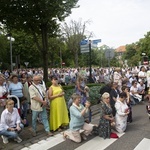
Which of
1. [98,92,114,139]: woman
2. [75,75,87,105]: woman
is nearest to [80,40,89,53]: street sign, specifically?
[75,75,87,105]: woman

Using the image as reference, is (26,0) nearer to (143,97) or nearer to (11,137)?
(143,97)

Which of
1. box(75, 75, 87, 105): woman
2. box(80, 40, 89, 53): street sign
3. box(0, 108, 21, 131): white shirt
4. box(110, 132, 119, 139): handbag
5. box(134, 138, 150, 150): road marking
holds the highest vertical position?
box(80, 40, 89, 53): street sign

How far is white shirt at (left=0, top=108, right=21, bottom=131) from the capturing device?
6.14m

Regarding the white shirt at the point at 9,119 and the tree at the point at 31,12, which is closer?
the white shirt at the point at 9,119

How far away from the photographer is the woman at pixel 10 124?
241 inches

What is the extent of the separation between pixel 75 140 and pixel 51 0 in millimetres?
10396

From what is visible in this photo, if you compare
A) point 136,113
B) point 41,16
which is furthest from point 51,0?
point 136,113

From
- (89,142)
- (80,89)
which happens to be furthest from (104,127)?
(80,89)

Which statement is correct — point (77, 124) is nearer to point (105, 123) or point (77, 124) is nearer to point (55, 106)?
point (105, 123)

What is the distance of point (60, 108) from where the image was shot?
723 cm

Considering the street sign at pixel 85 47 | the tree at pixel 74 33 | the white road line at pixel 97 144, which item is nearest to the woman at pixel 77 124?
the white road line at pixel 97 144

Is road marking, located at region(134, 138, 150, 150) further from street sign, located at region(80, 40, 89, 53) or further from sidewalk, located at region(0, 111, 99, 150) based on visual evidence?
street sign, located at region(80, 40, 89, 53)

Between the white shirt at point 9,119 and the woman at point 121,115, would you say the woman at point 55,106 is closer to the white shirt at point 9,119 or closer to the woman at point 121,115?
the white shirt at point 9,119

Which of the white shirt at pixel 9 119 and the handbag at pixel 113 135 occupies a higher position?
the white shirt at pixel 9 119
